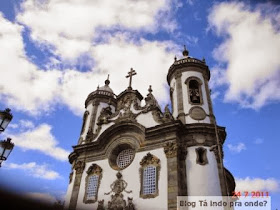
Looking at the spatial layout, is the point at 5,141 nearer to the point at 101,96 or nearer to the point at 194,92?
the point at 194,92

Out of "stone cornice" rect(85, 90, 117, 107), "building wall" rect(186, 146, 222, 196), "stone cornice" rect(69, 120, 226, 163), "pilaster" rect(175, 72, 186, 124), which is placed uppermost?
"stone cornice" rect(85, 90, 117, 107)

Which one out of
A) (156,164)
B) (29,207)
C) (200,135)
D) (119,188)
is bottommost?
(29,207)

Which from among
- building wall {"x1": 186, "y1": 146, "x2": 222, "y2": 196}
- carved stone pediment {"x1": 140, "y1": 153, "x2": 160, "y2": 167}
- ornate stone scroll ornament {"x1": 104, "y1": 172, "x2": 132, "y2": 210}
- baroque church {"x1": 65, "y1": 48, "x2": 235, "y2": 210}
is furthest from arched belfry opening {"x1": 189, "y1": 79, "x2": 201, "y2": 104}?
ornate stone scroll ornament {"x1": 104, "y1": 172, "x2": 132, "y2": 210}

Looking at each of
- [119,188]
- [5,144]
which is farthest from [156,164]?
[5,144]

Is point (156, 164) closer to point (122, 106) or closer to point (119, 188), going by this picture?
point (119, 188)

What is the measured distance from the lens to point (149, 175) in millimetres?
16953

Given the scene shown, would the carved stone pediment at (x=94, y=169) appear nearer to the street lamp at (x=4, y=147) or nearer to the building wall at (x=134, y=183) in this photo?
the building wall at (x=134, y=183)

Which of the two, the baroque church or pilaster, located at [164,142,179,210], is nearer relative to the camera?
pilaster, located at [164,142,179,210]

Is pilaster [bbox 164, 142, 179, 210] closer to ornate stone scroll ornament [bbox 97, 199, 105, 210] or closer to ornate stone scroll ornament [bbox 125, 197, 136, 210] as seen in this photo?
ornate stone scroll ornament [bbox 125, 197, 136, 210]

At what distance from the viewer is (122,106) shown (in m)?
22.4

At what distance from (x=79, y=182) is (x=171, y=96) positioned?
10793 millimetres

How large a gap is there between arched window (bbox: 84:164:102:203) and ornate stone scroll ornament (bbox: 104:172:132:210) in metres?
1.42

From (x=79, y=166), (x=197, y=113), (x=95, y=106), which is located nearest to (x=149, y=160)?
(x=197, y=113)

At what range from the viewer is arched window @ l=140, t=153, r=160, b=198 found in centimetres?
1620
